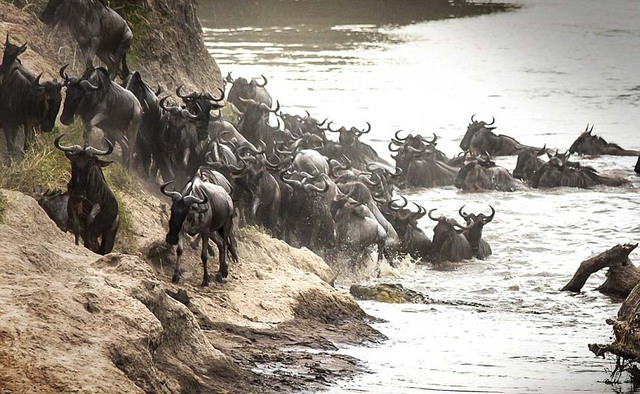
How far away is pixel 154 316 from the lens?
8.98m

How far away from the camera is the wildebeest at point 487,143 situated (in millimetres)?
27422

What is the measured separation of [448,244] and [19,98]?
749 centimetres

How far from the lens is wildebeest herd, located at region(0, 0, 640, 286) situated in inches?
469

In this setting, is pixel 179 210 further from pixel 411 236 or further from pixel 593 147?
pixel 593 147

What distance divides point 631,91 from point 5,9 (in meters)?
25.2

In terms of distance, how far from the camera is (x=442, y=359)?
11352 mm

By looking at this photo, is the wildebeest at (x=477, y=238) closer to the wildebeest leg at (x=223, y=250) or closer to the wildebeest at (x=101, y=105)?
the wildebeest at (x=101, y=105)

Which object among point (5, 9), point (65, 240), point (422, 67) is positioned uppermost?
point (5, 9)

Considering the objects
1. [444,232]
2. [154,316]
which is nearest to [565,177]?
[444,232]

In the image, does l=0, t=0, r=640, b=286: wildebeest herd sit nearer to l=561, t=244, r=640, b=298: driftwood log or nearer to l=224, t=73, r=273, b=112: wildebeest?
l=224, t=73, r=273, b=112: wildebeest

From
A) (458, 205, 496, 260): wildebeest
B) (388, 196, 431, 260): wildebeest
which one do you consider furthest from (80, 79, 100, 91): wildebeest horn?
(458, 205, 496, 260): wildebeest

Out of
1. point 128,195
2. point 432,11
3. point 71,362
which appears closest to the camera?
point 71,362

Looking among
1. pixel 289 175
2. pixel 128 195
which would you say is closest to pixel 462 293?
pixel 289 175

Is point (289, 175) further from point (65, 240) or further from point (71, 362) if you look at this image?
point (71, 362)
